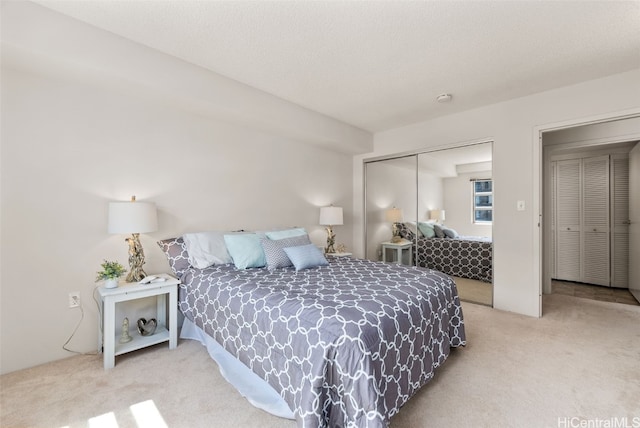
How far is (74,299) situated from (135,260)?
0.52 m

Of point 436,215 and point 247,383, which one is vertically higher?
point 436,215

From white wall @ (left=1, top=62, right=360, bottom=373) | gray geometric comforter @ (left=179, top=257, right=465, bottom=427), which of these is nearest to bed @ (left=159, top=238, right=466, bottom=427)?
gray geometric comforter @ (left=179, top=257, right=465, bottom=427)

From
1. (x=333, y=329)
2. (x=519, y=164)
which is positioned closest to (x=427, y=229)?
(x=519, y=164)

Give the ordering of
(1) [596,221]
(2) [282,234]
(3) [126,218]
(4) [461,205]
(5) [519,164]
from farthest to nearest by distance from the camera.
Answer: (1) [596,221] → (4) [461,205] → (5) [519,164] → (2) [282,234] → (3) [126,218]

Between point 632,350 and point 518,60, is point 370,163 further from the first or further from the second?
point 632,350

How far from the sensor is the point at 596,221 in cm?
434

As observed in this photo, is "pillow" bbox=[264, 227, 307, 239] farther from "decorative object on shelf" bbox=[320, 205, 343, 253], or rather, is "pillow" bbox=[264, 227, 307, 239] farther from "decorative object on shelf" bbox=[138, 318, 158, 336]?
"decorative object on shelf" bbox=[138, 318, 158, 336]

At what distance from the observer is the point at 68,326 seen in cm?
234

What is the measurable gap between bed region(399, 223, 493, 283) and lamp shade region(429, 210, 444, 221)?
27 centimetres

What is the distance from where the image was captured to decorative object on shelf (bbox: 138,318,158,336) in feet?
8.23

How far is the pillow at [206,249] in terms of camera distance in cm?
270

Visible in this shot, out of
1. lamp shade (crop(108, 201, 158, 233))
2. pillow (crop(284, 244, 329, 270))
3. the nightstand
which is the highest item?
lamp shade (crop(108, 201, 158, 233))

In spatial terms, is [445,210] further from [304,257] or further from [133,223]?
[133,223]

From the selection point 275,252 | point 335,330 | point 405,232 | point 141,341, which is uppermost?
point 405,232
